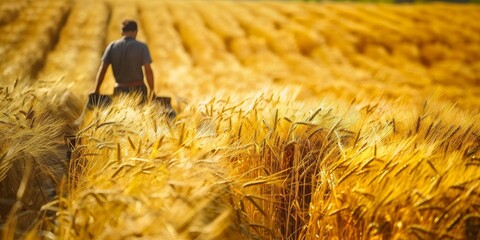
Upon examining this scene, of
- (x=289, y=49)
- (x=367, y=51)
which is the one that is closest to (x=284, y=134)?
(x=289, y=49)

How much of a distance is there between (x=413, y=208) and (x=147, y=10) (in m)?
20.1

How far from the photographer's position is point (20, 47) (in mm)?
11008

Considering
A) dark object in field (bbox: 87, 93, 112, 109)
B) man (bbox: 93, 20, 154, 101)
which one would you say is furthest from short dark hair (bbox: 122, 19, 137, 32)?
dark object in field (bbox: 87, 93, 112, 109)

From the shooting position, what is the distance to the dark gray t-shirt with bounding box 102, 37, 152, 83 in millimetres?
4074

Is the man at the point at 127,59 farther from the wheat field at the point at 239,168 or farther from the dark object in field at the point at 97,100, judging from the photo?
the wheat field at the point at 239,168

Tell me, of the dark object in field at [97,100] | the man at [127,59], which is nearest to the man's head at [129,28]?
the man at [127,59]

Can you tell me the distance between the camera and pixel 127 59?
4.09 metres

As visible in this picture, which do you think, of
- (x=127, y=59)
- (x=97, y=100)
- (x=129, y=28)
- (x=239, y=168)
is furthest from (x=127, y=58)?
(x=239, y=168)

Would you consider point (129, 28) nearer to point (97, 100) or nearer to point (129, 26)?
point (129, 26)

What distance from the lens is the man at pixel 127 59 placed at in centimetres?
407

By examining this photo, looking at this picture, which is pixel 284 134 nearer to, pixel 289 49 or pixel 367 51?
pixel 289 49

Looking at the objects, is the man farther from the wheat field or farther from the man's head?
the wheat field

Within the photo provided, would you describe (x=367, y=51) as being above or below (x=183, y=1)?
below

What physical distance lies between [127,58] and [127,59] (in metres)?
0.01
